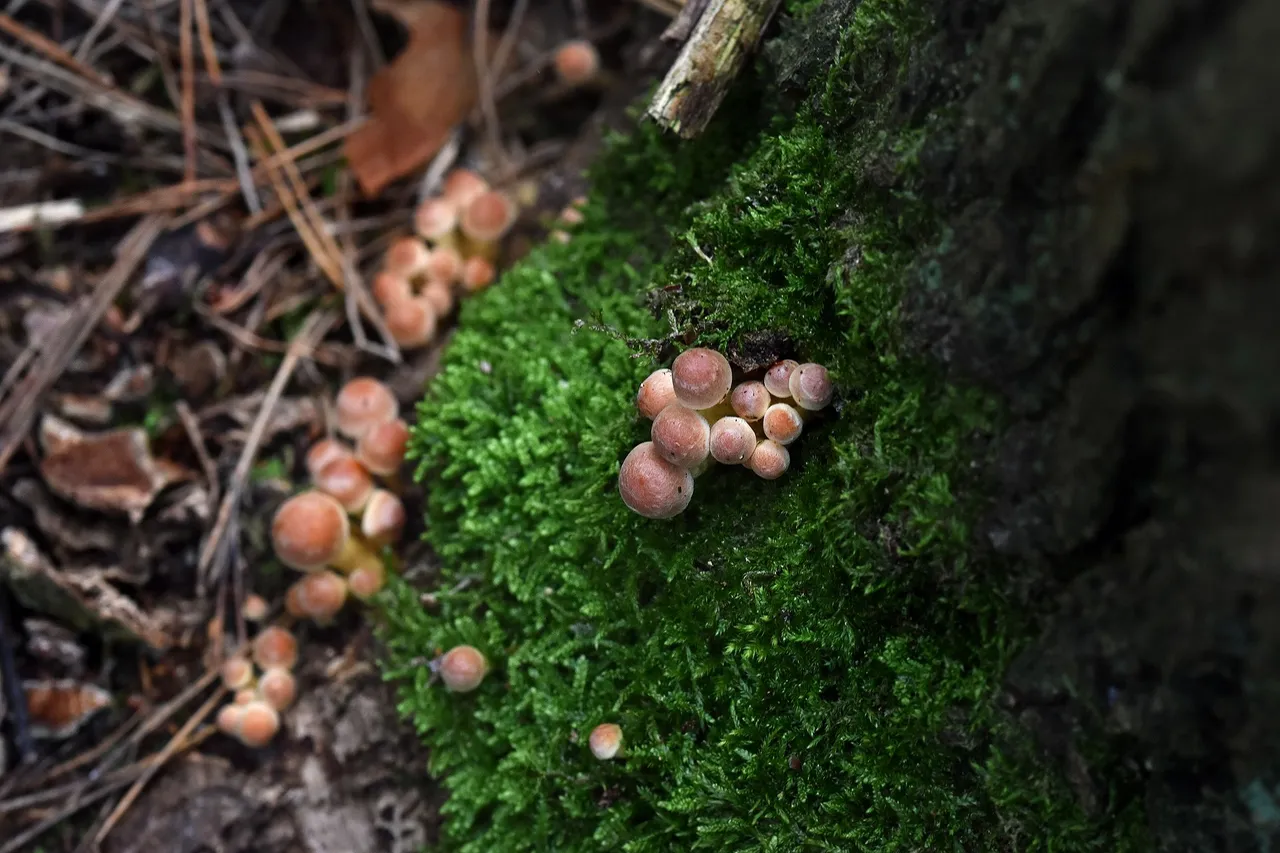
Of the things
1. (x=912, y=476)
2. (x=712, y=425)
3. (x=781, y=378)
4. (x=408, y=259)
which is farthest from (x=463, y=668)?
(x=408, y=259)

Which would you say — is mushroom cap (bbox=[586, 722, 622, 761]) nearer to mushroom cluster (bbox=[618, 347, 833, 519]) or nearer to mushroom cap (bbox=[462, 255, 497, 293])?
mushroom cluster (bbox=[618, 347, 833, 519])

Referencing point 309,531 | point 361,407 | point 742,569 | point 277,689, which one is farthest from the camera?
point 361,407

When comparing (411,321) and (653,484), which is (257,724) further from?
(653,484)

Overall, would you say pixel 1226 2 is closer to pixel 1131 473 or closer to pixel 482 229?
pixel 1131 473

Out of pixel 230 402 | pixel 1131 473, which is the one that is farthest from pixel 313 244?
pixel 1131 473

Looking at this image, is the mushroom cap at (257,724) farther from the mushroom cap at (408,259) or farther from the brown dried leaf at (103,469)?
the mushroom cap at (408,259)
